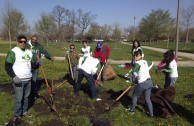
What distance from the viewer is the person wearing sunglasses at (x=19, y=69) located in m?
5.35

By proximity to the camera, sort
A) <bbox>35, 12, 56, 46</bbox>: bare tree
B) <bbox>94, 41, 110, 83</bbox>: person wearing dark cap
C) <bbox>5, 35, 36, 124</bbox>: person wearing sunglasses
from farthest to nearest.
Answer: <bbox>35, 12, 56, 46</bbox>: bare tree
<bbox>94, 41, 110, 83</bbox>: person wearing dark cap
<bbox>5, 35, 36, 124</bbox>: person wearing sunglasses

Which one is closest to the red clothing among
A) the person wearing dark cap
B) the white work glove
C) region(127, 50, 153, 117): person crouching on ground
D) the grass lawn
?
the person wearing dark cap

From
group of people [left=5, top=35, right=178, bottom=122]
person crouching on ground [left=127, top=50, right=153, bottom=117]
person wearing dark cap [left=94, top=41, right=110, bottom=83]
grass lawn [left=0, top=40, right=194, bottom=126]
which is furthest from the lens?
person wearing dark cap [left=94, top=41, right=110, bottom=83]

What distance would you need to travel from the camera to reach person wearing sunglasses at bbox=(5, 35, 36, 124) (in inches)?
211

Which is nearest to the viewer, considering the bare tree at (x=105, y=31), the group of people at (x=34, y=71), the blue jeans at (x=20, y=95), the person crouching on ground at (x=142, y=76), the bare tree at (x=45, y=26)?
the group of people at (x=34, y=71)

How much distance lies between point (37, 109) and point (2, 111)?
962mm

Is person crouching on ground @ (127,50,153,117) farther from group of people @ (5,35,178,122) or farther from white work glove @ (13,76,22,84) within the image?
white work glove @ (13,76,22,84)

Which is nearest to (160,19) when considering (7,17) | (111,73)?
(7,17)

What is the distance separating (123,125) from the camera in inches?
225

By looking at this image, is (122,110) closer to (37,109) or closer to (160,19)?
(37,109)

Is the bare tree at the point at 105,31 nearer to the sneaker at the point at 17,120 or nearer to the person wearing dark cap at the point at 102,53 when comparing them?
the person wearing dark cap at the point at 102,53

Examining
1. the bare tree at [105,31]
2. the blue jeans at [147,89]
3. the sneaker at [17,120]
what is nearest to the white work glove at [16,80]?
the sneaker at [17,120]

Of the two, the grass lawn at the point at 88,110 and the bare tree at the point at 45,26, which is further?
the bare tree at the point at 45,26

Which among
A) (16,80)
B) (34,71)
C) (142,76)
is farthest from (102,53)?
(16,80)
